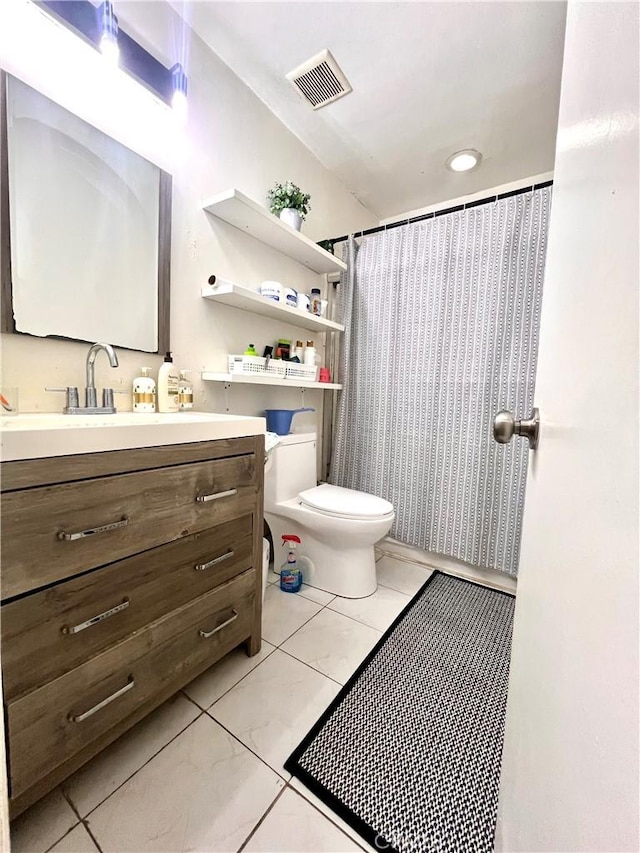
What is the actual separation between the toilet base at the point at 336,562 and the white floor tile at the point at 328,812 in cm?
79

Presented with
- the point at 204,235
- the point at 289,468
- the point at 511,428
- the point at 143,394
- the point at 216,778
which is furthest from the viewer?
the point at 289,468

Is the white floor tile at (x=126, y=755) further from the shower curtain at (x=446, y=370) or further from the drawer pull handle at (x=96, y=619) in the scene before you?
the shower curtain at (x=446, y=370)

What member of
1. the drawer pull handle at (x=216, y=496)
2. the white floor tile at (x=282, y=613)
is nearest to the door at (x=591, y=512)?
the drawer pull handle at (x=216, y=496)

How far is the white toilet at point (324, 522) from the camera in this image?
1507 mm

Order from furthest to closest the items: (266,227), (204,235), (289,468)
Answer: (289,468) < (266,227) < (204,235)

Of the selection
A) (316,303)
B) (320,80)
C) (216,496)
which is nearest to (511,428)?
(216,496)

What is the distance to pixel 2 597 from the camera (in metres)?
0.62

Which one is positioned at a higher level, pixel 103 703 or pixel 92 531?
pixel 92 531

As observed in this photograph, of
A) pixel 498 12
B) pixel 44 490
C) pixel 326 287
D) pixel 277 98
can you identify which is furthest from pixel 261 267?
pixel 44 490

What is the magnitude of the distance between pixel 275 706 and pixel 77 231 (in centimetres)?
159

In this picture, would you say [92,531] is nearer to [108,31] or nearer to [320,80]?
[108,31]

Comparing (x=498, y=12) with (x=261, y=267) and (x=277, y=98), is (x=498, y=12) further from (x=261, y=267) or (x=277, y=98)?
(x=261, y=267)

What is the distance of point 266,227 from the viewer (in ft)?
5.18

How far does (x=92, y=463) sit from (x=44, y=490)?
0.31 feet
